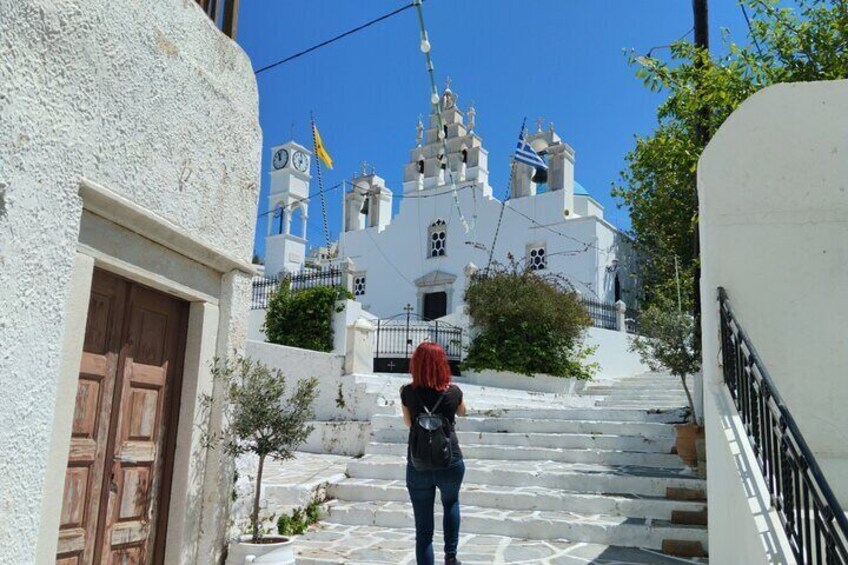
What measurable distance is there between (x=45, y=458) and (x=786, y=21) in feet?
27.1

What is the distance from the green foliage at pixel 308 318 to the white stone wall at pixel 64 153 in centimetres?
1057

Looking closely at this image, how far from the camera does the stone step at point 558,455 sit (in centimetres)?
841

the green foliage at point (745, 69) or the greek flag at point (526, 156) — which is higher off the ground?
the greek flag at point (526, 156)

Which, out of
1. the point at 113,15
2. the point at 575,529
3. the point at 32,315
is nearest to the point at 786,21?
the point at 575,529

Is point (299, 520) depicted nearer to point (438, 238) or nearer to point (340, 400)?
point (340, 400)

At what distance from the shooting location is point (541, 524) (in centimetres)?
677

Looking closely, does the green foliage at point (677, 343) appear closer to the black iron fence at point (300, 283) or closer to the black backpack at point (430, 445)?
the black backpack at point (430, 445)

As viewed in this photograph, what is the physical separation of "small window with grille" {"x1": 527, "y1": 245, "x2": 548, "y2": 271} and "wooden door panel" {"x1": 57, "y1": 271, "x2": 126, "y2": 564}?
2244 centimetres

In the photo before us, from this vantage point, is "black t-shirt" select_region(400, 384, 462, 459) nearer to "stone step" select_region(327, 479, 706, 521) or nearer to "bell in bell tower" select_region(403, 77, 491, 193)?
"stone step" select_region(327, 479, 706, 521)

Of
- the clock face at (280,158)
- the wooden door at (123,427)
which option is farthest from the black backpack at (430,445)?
the clock face at (280,158)

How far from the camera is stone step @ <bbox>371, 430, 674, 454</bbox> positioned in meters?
8.76

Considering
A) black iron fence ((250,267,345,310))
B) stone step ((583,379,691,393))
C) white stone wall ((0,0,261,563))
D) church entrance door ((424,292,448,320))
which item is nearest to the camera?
white stone wall ((0,0,261,563))

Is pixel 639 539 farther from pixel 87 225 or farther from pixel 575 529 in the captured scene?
pixel 87 225

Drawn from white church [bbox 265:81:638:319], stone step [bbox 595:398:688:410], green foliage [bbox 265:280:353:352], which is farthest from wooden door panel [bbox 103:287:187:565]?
white church [bbox 265:81:638:319]
